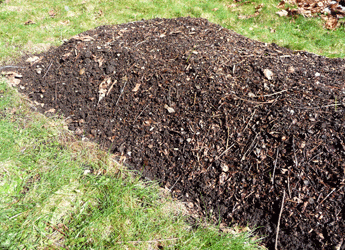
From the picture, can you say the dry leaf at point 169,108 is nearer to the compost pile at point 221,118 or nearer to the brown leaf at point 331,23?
the compost pile at point 221,118

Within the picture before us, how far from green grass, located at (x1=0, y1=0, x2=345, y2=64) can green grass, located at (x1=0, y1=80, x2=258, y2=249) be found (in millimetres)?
2776

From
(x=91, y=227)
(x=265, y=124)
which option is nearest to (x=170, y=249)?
(x=91, y=227)

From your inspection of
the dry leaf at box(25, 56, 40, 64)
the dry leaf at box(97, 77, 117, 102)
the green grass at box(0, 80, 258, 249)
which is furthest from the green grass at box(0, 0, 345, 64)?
the green grass at box(0, 80, 258, 249)

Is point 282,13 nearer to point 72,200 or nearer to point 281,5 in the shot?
point 281,5

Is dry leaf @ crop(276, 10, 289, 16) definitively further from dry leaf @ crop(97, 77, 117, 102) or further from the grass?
the grass

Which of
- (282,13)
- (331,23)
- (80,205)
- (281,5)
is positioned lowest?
(80,205)

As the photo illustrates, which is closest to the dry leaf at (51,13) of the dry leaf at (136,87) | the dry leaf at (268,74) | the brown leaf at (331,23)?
the dry leaf at (136,87)

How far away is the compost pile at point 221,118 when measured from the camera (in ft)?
7.20

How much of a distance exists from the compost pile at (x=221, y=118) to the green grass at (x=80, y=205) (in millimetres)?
231

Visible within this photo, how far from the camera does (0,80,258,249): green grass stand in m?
2.04

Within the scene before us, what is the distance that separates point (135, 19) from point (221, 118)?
4060mm

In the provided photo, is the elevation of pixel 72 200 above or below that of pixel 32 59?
below

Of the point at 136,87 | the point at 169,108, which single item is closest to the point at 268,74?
the point at 169,108

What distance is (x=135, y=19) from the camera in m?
5.60
